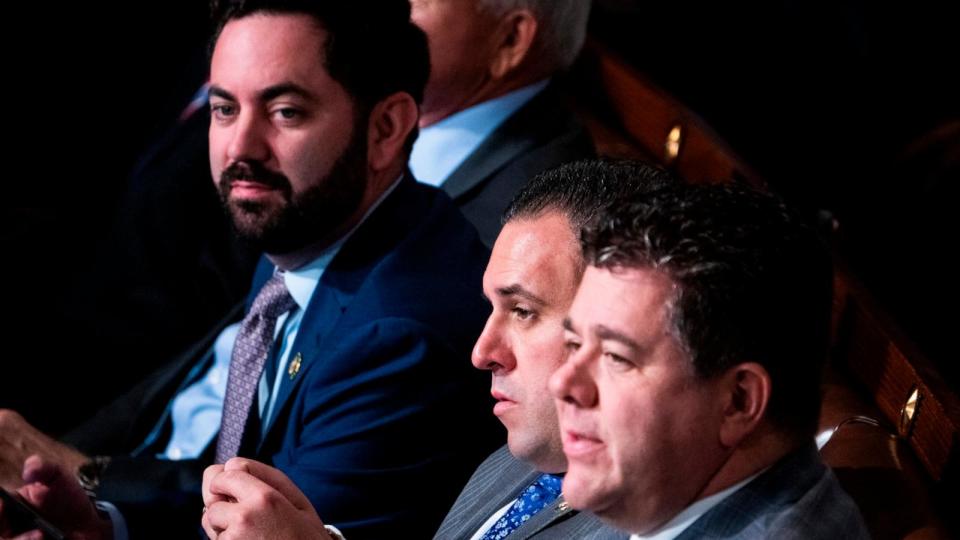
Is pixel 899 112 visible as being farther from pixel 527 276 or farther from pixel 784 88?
pixel 527 276

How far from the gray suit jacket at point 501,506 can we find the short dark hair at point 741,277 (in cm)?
28

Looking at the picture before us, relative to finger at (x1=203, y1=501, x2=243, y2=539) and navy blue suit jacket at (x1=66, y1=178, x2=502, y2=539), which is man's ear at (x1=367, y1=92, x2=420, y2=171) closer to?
navy blue suit jacket at (x1=66, y1=178, x2=502, y2=539)

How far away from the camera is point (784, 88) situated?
275 centimetres

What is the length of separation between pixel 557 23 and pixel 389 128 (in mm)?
592

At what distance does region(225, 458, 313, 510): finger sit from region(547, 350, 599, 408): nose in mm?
368

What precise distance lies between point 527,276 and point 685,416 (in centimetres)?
31

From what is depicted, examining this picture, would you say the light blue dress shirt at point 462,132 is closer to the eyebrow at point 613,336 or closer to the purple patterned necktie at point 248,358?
the purple patterned necktie at point 248,358

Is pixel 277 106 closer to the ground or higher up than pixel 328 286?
higher up

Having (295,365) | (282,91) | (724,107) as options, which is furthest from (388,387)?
(724,107)

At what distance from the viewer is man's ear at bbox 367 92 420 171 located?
161 centimetres

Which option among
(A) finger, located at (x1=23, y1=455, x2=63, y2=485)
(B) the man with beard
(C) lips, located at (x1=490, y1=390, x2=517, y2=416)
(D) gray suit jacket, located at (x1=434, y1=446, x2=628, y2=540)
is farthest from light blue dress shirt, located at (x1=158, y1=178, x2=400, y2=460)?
(C) lips, located at (x1=490, y1=390, x2=517, y2=416)

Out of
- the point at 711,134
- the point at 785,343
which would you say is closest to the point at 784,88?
the point at 711,134

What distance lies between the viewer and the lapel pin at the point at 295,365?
1539 mm

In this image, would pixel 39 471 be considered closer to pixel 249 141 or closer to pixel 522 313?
pixel 249 141
